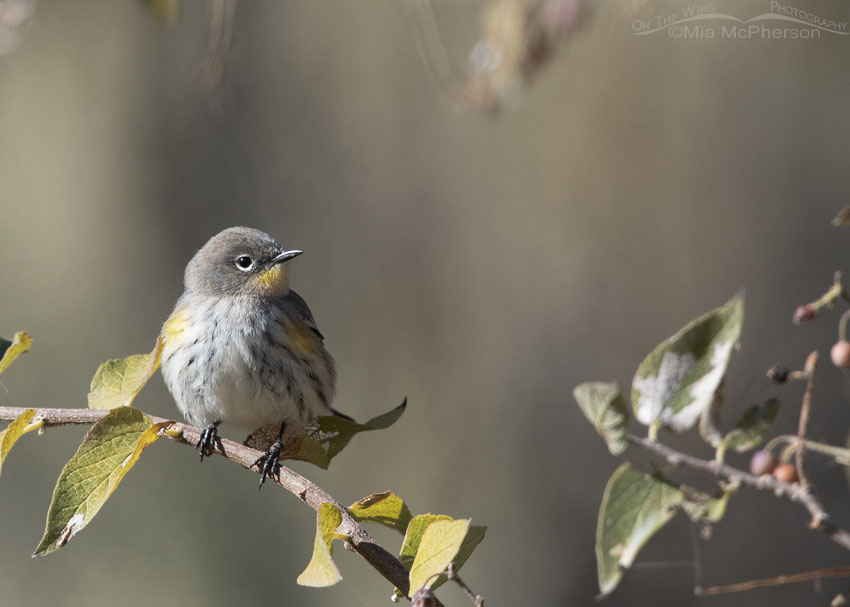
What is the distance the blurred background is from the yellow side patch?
3311 millimetres

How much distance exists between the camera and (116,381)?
5.24 ft

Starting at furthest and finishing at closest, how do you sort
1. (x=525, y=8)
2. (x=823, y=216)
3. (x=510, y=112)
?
(x=510, y=112), (x=823, y=216), (x=525, y=8)

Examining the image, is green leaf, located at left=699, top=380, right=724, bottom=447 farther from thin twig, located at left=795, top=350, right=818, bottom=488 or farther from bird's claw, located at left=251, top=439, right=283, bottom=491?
bird's claw, located at left=251, top=439, right=283, bottom=491

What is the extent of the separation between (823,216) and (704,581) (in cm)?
254

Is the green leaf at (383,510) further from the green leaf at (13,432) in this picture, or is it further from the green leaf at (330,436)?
the green leaf at (13,432)

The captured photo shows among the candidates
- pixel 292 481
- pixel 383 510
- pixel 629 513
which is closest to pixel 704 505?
pixel 629 513

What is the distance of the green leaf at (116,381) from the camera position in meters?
1.57

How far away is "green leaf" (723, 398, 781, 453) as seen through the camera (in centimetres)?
123

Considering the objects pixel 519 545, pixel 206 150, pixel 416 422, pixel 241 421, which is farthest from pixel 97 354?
pixel 241 421

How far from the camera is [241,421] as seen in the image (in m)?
2.77

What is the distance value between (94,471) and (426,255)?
5.59 m

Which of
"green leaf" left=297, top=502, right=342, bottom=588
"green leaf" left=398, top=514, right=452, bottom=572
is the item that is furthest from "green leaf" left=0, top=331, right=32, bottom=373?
"green leaf" left=398, top=514, right=452, bottom=572

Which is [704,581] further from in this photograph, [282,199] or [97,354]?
[97,354]

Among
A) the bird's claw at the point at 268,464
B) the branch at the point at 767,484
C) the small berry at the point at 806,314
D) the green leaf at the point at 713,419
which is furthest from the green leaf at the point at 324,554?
the small berry at the point at 806,314
